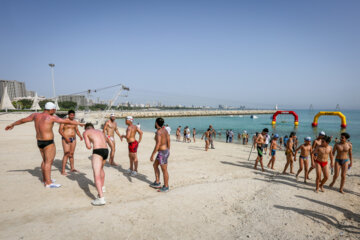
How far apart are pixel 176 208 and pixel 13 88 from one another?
198811 millimetres

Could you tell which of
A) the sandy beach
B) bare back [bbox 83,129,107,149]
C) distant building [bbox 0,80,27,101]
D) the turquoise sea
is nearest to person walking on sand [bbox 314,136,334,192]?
the sandy beach

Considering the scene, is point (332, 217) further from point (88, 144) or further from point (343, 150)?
point (88, 144)

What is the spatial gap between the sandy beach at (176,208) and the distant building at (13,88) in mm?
184357

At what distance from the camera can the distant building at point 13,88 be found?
143500 mm

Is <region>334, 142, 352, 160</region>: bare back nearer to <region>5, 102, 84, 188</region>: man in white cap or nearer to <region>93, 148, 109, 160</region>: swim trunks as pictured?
<region>93, 148, 109, 160</region>: swim trunks

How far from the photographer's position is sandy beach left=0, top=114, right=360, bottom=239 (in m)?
3.62

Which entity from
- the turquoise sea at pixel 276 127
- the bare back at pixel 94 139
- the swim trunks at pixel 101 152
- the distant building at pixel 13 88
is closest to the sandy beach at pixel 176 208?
the swim trunks at pixel 101 152

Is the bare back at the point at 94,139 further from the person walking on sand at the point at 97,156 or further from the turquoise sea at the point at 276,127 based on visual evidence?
the turquoise sea at the point at 276,127

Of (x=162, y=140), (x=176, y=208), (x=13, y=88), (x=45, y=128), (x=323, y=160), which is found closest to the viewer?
(x=176, y=208)

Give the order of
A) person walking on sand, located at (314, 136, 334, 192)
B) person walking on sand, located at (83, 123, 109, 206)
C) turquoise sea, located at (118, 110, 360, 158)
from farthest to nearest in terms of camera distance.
Result: turquoise sea, located at (118, 110, 360, 158) → person walking on sand, located at (314, 136, 334, 192) → person walking on sand, located at (83, 123, 109, 206)

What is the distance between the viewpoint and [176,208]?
452 centimetres

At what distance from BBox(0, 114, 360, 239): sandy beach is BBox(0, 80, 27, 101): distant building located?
184 metres

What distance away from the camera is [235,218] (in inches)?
169

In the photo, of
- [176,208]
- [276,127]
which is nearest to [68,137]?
[176,208]
